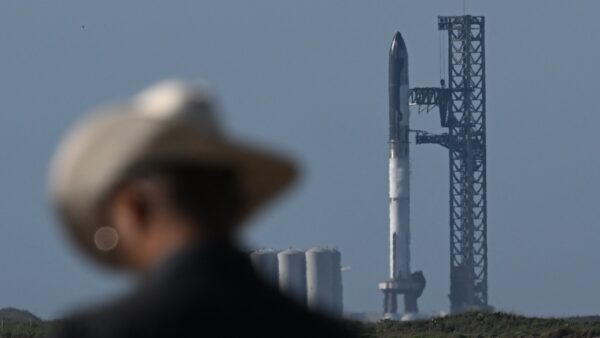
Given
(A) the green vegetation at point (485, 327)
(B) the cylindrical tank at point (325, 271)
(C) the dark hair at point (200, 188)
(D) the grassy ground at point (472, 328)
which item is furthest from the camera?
(B) the cylindrical tank at point (325, 271)

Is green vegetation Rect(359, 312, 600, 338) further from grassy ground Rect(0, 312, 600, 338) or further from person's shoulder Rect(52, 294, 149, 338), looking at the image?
person's shoulder Rect(52, 294, 149, 338)

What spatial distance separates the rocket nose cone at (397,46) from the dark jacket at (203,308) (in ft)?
460

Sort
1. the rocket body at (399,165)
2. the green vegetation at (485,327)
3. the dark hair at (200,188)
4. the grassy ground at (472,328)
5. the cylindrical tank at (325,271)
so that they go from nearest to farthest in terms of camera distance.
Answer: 1. the dark hair at (200,188)
2. the grassy ground at (472,328)
3. the green vegetation at (485,327)
4. the rocket body at (399,165)
5. the cylindrical tank at (325,271)

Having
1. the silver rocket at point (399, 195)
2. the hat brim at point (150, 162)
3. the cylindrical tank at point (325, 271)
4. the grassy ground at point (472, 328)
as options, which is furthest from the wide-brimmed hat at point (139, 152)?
the cylindrical tank at point (325, 271)

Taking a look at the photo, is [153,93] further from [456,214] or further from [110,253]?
[456,214]

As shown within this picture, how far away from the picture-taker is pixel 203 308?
14.7 feet

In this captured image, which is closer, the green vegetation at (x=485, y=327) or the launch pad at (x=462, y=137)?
the green vegetation at (x=485, y=327)

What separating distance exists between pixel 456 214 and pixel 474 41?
Result: 14.1 meters

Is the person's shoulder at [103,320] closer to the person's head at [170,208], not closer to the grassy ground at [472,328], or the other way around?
the person's head at [170,208]

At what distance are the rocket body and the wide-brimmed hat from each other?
5204 inches

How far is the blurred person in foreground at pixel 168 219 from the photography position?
14.8 ft

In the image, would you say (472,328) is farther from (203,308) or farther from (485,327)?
(203,308)

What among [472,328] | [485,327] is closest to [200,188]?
[472,328]

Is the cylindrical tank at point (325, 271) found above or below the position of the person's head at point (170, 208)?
below
